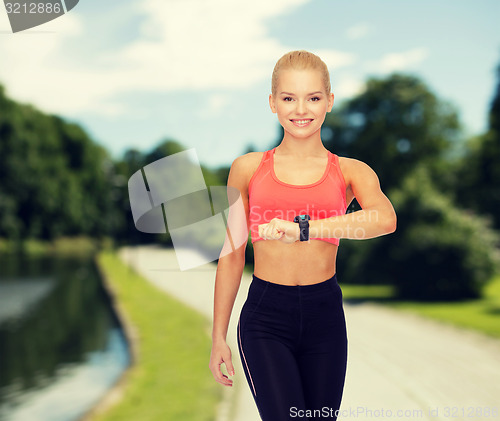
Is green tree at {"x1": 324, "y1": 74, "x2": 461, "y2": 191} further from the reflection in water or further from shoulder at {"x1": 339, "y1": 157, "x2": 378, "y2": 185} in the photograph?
shoulder at {"x1": 339, "y1": 157, "x2": 378, "y2": 185}

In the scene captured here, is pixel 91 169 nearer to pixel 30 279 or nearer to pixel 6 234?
pixel 6 234

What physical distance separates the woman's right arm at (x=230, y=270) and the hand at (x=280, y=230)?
0.45 metres

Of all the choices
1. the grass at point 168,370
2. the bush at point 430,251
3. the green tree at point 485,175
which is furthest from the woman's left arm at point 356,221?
the green tree at point 485,175

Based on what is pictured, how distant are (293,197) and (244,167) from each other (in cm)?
31

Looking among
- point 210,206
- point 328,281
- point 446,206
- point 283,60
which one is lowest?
point 446,206

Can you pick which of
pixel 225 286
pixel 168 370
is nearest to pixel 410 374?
pixel 168 370

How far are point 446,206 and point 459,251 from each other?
5.47ft

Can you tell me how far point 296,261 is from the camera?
2.68 metres

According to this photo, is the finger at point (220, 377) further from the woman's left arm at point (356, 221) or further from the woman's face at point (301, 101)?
the woman's face at point (301, 101)

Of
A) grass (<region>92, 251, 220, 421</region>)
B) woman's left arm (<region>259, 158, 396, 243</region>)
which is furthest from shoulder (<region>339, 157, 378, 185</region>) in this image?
grass (<region>92, 251, 220, 421</region>)

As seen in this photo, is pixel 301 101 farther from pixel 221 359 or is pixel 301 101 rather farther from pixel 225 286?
pixel 221 359

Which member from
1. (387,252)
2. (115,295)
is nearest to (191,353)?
(387,252)

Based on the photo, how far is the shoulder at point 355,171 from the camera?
263 cm

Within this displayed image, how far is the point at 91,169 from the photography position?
70312 mm
